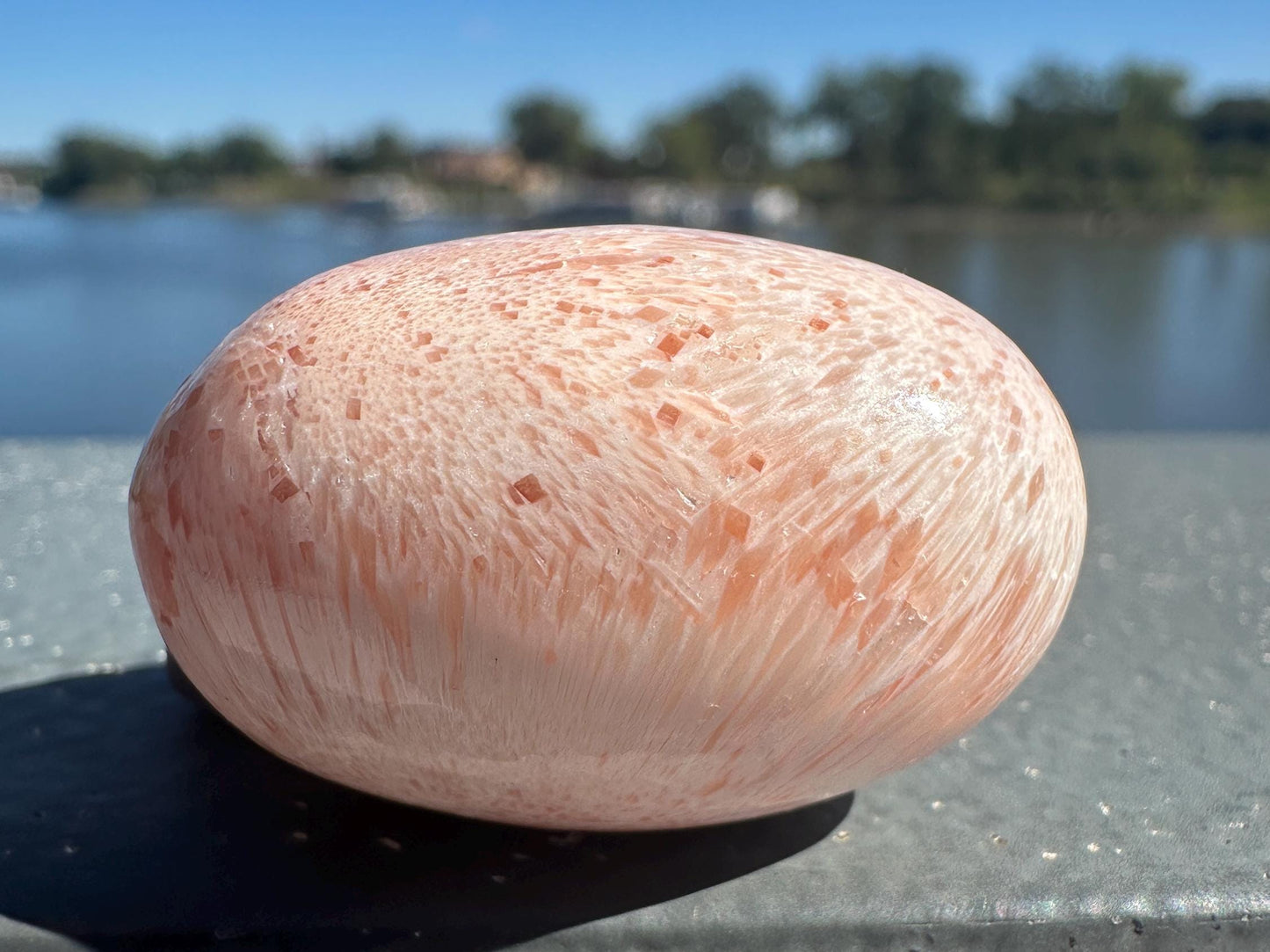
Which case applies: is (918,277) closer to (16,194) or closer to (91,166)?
(16,194)

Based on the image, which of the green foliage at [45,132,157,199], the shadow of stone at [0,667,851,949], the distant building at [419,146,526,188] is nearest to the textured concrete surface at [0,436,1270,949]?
the shadow of stone at [0,667,851,949]

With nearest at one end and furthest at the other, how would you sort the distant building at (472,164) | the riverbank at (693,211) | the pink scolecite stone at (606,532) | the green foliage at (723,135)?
the pink scolecite stone at (606,532) → the riverbank at (693,211) → the green foliage at (723,135) → the distant building at (472,164)

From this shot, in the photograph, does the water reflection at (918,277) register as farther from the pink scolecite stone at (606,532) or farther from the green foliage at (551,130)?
the green foliage at (551,130)

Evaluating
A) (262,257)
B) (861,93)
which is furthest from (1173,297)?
(861,93)

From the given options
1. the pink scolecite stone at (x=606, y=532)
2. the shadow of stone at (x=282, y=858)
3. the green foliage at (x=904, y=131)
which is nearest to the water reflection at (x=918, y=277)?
the pink scolecite stone at (x=606, y=532)

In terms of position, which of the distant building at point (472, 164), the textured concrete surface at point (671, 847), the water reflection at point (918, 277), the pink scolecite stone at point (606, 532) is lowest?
the distant building at point (472, 164)

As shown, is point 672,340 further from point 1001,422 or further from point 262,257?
point 262,257

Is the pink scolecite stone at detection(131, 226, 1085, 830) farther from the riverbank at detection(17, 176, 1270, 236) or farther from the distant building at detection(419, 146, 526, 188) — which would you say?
the distant building at detection(419, 146, 526, 188)

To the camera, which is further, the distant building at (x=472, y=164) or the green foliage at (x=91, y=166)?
the distant building at (x=472, y=164)
